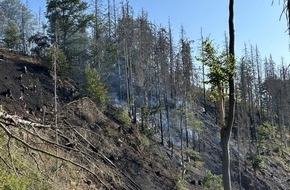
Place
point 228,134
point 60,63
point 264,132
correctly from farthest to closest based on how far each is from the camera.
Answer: point 264,132 < point 60,63 < point 228,134

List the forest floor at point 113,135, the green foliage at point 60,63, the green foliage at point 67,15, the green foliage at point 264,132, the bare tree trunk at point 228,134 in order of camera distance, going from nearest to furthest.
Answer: the bare tree trunk at point 228,134 → the forest floor at point 113,135 → the green foliage at point 60,63 → the green foliage at point 67,15 → the green foliage at point 264,132

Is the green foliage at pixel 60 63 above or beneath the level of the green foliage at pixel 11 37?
beneath

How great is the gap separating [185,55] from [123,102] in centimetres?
1567

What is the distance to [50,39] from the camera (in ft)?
119

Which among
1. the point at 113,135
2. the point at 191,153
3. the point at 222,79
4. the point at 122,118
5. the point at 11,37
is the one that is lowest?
the point at 191,153

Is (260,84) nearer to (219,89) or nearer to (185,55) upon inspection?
(185,55)

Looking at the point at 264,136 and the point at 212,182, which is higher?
the point at 264,136

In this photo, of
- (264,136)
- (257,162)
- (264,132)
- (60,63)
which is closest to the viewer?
(60,63)

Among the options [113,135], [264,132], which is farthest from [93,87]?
[264,132]

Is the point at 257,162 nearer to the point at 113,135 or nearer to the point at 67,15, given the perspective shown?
the point at 113,135

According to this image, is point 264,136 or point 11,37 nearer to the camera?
point 11,37

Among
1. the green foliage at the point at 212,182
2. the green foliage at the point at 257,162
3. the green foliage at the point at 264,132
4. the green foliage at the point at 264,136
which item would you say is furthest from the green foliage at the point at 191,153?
the green foliage at the point at 264,132

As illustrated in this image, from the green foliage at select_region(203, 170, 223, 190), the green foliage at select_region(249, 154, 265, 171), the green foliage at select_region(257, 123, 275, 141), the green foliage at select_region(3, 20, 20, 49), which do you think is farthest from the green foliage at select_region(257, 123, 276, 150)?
the green foliage at select_region(3, 20, 20, 49)

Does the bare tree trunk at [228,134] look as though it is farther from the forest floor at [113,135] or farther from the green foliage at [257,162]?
the green foliage at [257,162]
